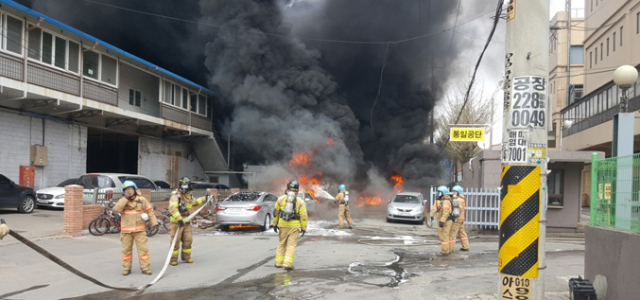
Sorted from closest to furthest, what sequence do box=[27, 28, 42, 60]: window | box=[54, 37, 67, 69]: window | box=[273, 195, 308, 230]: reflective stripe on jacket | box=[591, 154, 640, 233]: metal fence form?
box=[591, 154, 640, 233]: metal fence
box=[273, 195, 308, 230]: reflective stripe on jacket
box=[27, 28, 42, 60]: window
box=[54, 37, 67, 69]: window

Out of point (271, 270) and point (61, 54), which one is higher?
point (61, 54)

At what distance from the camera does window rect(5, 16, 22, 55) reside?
52.1 ft

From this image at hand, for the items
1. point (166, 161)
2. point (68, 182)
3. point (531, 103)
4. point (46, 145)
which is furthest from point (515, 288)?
point (166, 161)

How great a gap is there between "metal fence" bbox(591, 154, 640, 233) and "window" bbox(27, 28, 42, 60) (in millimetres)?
17786

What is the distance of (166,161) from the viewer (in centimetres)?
2616

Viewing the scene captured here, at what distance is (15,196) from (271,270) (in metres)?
10.7

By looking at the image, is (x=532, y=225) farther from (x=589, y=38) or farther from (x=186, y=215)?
(x=589, y=38)

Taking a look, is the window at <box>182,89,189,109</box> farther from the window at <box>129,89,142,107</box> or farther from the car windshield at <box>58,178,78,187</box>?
the car windshield at <box>58,178,78,187</box>

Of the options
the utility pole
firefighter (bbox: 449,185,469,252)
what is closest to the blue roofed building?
firefighter (bbox: 449,185,469,252)

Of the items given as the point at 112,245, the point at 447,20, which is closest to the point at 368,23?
the point at 447,20

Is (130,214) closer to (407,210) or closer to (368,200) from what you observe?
(407,210)

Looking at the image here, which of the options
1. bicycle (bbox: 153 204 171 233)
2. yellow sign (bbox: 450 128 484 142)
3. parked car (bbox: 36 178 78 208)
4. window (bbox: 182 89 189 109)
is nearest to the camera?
bicycle (bbox: 153 204 171 233)

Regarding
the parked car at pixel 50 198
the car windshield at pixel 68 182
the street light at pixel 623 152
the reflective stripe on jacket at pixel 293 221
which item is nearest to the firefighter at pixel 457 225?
the reflective stripe on jacket at pixel 293 221

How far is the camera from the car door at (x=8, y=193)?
562 inches
